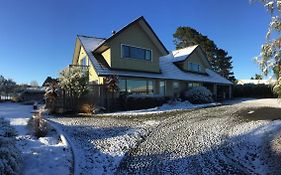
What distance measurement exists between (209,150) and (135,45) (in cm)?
1695

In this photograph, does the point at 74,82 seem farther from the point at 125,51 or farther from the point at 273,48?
the point at 273,48

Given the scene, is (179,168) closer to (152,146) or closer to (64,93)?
(152,146)

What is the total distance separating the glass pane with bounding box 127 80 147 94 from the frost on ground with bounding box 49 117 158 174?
9507mm

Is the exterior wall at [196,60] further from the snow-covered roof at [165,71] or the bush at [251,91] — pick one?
the bush at [251,91]

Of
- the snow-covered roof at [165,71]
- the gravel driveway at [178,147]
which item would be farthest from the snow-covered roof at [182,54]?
the gravel driveway at [178,147]

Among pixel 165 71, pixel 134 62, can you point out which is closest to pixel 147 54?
pixel 134 62

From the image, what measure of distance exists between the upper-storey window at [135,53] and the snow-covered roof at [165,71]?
1.50 metres

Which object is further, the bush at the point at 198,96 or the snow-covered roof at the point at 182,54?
the snow-covered roof at the point at 182,54

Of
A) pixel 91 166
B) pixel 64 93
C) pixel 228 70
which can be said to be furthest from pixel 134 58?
pixel 228 70

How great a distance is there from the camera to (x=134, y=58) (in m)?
25.0

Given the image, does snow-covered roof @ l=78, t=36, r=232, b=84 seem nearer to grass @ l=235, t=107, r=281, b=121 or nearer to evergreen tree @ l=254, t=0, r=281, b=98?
grass @ l=235, t=107, r=281, b=121

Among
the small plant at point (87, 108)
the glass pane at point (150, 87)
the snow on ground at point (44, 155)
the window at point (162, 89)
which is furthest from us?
the window at point (162, 89)

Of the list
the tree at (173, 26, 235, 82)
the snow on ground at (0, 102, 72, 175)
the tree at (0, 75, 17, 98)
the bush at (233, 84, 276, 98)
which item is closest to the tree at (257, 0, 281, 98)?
the snow on ground at (0, 102, 72, 175)

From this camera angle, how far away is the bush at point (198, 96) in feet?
87.5
